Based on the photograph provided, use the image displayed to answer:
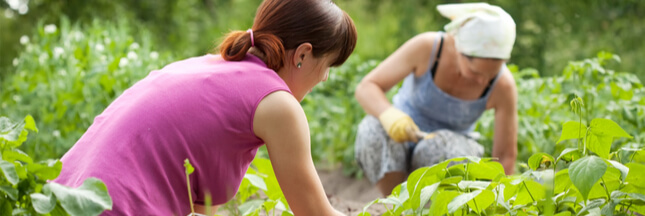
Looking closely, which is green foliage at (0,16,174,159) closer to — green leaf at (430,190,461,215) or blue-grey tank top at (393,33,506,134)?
blue-grey tank top at (393,33,506,134)

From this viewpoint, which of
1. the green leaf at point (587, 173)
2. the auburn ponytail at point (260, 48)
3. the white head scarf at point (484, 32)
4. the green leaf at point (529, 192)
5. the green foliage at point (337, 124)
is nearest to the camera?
the green leaf at point (587, 173)

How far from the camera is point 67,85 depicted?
347cm

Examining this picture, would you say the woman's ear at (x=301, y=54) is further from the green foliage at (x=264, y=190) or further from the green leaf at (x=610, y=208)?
the green leaf at (x=610, y=208)

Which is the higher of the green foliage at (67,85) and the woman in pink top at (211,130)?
the woman in pink top at (211,130)

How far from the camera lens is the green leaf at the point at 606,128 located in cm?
139

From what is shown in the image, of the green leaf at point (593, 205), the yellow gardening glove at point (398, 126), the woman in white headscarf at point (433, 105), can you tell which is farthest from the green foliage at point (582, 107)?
the green leaf at point (593, 205)

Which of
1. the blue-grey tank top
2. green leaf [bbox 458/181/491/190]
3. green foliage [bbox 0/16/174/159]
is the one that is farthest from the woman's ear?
green foliage [bbox 0/16/174/159]

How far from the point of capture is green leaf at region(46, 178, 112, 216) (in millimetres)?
1057

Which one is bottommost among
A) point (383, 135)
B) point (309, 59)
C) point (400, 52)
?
point (383, 135)

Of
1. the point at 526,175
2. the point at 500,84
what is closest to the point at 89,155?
the point at 526,175

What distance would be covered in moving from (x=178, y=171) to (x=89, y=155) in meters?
0.18

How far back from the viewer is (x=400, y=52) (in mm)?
2975

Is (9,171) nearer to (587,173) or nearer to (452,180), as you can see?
(452,180)

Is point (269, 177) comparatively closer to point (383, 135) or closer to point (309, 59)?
point (309, 59)
